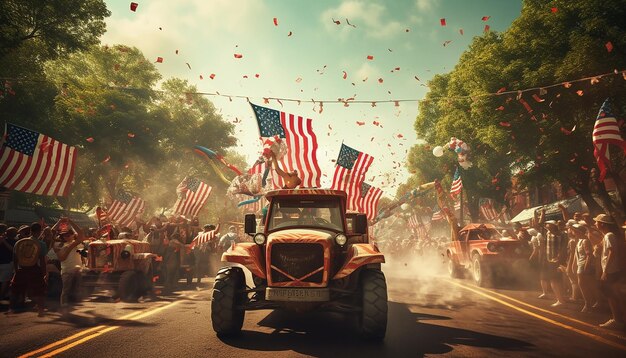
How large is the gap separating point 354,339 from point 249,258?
6.60 ft

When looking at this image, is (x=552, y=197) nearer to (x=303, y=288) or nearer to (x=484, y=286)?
(x=484, y=286)

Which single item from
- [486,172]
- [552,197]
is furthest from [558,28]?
[552,197]

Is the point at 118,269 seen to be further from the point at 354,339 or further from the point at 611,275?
the point at 611,275

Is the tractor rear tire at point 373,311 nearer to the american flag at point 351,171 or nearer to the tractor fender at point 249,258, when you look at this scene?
the tractor fender at point 249,258

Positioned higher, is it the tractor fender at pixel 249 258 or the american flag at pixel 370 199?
the american flag at pixel 370 199

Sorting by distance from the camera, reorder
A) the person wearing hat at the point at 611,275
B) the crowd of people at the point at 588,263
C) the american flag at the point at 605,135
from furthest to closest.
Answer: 1. the american flag at the point at 605,135
2. the crowd of people at the point at 588,263
3. the person wearing hat at the point at 611,275

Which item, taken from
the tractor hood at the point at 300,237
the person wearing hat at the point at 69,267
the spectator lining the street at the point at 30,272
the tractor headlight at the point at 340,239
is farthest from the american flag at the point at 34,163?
the tractor headlight at the point at 340,239

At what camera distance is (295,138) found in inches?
672

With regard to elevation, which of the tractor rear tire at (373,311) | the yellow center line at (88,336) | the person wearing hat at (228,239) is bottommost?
the yellow center line at (88,336)

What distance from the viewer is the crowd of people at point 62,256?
806 cm

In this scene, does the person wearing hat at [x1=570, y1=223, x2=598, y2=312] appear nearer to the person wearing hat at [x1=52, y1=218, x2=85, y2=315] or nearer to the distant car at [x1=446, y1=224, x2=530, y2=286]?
the distant car at [x1=446, y1=224, x2=530, y2=286]

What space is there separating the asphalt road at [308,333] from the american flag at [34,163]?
24.5 ft

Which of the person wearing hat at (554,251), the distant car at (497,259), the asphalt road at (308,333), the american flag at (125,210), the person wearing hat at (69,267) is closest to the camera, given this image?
the asphalt road at (308,333)

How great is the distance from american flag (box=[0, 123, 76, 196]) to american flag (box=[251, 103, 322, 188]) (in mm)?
7084
